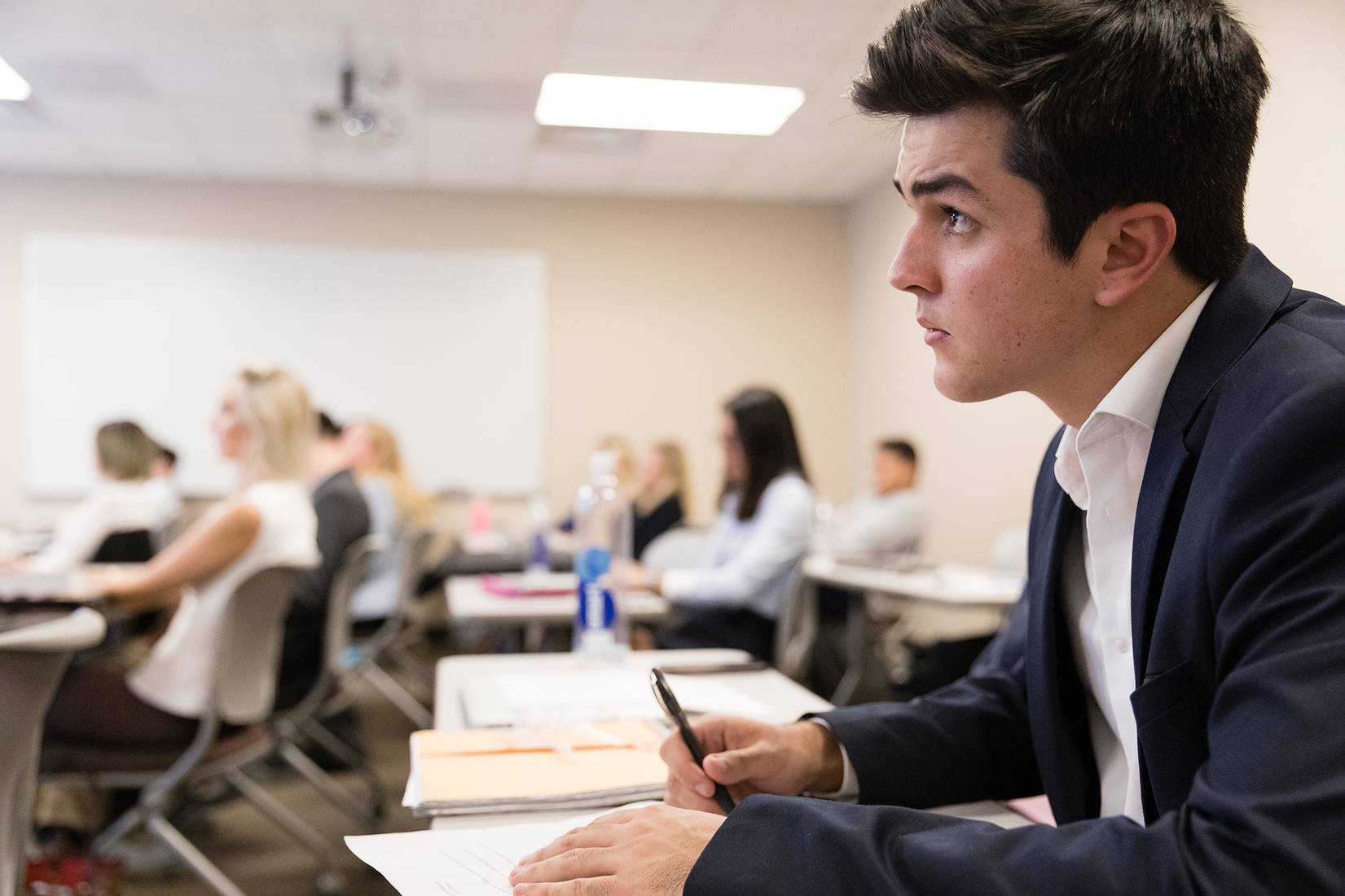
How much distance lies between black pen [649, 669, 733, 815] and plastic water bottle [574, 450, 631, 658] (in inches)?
32.2

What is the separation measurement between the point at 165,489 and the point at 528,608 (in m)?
4.28

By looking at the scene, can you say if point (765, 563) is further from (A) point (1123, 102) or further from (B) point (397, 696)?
(A) point (1123, 102)

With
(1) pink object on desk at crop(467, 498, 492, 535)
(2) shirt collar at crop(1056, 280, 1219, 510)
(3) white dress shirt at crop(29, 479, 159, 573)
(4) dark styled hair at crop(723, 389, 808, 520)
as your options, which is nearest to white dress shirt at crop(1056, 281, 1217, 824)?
(2) shirt collar at crop(1056, 280, 1219, 510)

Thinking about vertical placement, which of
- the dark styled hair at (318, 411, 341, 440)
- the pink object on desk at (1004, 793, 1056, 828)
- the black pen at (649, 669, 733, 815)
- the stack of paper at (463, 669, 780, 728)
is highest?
the dark styled hair at (318, 411, 341, 440)

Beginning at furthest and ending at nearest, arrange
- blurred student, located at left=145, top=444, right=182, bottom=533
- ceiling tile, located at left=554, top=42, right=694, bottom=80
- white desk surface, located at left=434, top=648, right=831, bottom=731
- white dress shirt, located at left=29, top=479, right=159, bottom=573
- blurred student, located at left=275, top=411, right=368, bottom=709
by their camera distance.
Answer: blurred student, located at left=145, top=444, right=182, bottom=533 < ceiling tile, located at left=554, top=42, right=694, bottom=80 < white dress shirt, located at left=29, top=479, right=159, bottom=573 < blurred student, located at left=275, top=411, right=368, bottom=709 < white desk surface, located at left=434, top=648, right=831, bottom=731

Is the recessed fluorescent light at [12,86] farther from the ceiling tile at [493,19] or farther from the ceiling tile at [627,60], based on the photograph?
the ceiling tile at [627,60]

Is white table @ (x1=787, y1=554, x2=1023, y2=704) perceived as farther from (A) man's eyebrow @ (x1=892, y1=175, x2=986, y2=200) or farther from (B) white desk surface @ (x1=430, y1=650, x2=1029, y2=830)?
(A) man's eyebrow @ (x1=892, y1=175, x2=986, y2=200)

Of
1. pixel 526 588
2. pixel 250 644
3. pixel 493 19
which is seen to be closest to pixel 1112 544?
pixel 250 644

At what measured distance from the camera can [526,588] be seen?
2.92 meters

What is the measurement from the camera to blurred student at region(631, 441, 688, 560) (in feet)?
17.9

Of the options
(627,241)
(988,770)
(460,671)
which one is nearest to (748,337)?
(627,241)

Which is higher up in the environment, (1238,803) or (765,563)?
(1238,803)

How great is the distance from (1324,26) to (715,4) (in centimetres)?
341

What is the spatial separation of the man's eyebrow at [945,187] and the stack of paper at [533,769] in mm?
565
